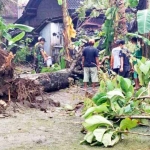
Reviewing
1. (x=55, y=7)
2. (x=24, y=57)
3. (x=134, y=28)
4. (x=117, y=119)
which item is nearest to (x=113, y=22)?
(x=134, y=28)

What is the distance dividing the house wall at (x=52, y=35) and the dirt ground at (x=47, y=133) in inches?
427

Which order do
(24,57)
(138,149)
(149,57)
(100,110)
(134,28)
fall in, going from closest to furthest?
(138,149), (100,110), (149,57), (134,28), (24,57)

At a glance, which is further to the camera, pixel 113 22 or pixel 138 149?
pixel 113 22

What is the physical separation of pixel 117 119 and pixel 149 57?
4.57m

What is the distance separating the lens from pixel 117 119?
5.31m

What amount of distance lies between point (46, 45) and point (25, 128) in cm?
1290

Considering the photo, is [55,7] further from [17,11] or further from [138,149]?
[138,149]

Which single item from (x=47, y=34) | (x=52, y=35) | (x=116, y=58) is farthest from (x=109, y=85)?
(x=47, y=34)

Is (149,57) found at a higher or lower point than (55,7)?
lower

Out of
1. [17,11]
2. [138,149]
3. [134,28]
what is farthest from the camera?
[17,11]

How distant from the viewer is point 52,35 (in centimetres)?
1777

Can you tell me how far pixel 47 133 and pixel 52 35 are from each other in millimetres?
12845

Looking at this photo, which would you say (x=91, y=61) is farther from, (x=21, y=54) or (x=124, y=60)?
(x=21, y=54)

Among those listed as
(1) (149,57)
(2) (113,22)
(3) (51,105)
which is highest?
(2) (113,22)
